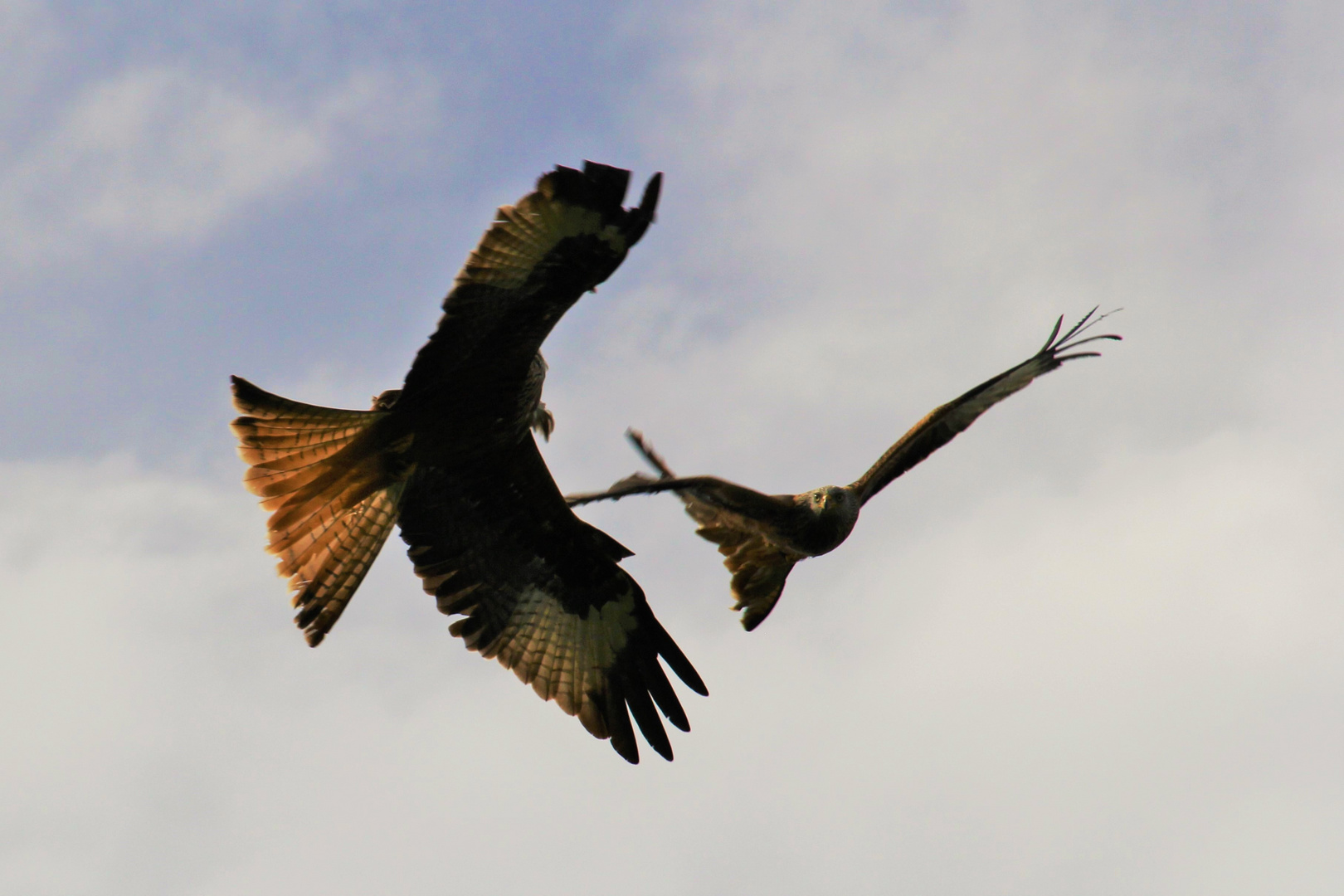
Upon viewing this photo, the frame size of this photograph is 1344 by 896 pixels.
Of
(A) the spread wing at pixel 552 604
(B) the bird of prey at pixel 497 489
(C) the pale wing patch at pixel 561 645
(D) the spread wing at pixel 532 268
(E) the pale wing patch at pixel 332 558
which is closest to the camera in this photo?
(D) the spread wing at pixel 532 268

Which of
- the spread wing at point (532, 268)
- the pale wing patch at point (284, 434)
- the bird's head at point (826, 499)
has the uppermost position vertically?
the pale wing patch at point (284, 434)

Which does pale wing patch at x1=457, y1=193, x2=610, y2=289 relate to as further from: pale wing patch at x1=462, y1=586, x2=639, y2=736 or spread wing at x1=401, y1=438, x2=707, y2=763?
pale wing patch at x1=462, y1=586, x2=639, y2=736

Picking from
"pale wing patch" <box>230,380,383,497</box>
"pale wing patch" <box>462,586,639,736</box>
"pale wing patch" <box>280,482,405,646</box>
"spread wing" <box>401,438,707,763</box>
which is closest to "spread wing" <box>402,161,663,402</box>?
"pale wing patch" <box>230,380,383,497</box>

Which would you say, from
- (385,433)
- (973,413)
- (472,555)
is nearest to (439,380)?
(385,433)

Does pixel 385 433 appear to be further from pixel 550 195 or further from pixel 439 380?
pixel 550 195

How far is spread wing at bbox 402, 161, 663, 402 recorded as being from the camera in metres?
6.73

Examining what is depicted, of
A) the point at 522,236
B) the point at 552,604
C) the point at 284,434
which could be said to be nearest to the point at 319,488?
the point at 284,434

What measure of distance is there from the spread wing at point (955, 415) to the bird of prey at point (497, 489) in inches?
67.5

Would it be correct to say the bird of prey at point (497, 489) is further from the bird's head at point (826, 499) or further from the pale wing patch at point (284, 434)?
the bird's head at point (826, 499)

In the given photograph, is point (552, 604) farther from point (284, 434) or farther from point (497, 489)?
point (284, 434)

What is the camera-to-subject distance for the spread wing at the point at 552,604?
8812mm

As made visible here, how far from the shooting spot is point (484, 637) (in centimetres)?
916

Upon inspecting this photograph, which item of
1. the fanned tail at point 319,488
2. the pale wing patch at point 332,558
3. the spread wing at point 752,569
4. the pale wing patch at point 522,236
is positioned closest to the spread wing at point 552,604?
the pale wing patch at point 332,558

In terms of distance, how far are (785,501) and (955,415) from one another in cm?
190
